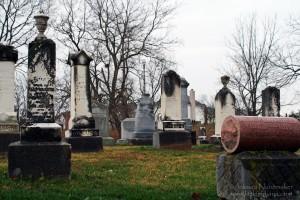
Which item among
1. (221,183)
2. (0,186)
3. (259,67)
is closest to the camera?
(221,183)

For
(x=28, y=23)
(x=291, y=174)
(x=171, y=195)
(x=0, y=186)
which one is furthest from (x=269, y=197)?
(x=28, y=23)

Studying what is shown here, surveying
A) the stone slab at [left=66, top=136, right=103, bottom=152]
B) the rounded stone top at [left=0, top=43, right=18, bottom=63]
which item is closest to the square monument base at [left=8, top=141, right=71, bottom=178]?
the rounded stone top at [left=0, top=43, right=18, bottom=63]

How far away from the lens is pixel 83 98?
686 inches

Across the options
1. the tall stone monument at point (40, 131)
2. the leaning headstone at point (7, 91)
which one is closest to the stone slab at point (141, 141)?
the leaning headstone at point (7, 91)

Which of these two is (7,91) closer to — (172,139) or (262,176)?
(172,139)

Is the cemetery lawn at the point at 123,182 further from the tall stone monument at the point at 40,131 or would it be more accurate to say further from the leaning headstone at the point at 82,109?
the leaning headstone at the point at 82,109

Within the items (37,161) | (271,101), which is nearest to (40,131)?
(37,161)

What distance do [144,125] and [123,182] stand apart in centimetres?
1642

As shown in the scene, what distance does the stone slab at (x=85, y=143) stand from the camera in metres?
16.7

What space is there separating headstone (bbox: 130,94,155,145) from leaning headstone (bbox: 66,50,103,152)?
7.41m

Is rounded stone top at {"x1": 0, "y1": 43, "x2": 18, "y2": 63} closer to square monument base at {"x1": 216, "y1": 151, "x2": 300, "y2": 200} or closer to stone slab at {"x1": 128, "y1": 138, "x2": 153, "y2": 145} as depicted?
stone slab at {"x1": 128, "y1": 138, "x2": 153, "y2": 145}

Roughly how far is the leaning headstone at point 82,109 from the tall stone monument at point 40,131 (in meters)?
6.93

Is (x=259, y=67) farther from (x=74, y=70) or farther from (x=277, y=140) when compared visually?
(x=277, y=140)

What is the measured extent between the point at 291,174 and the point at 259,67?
31260 mm
